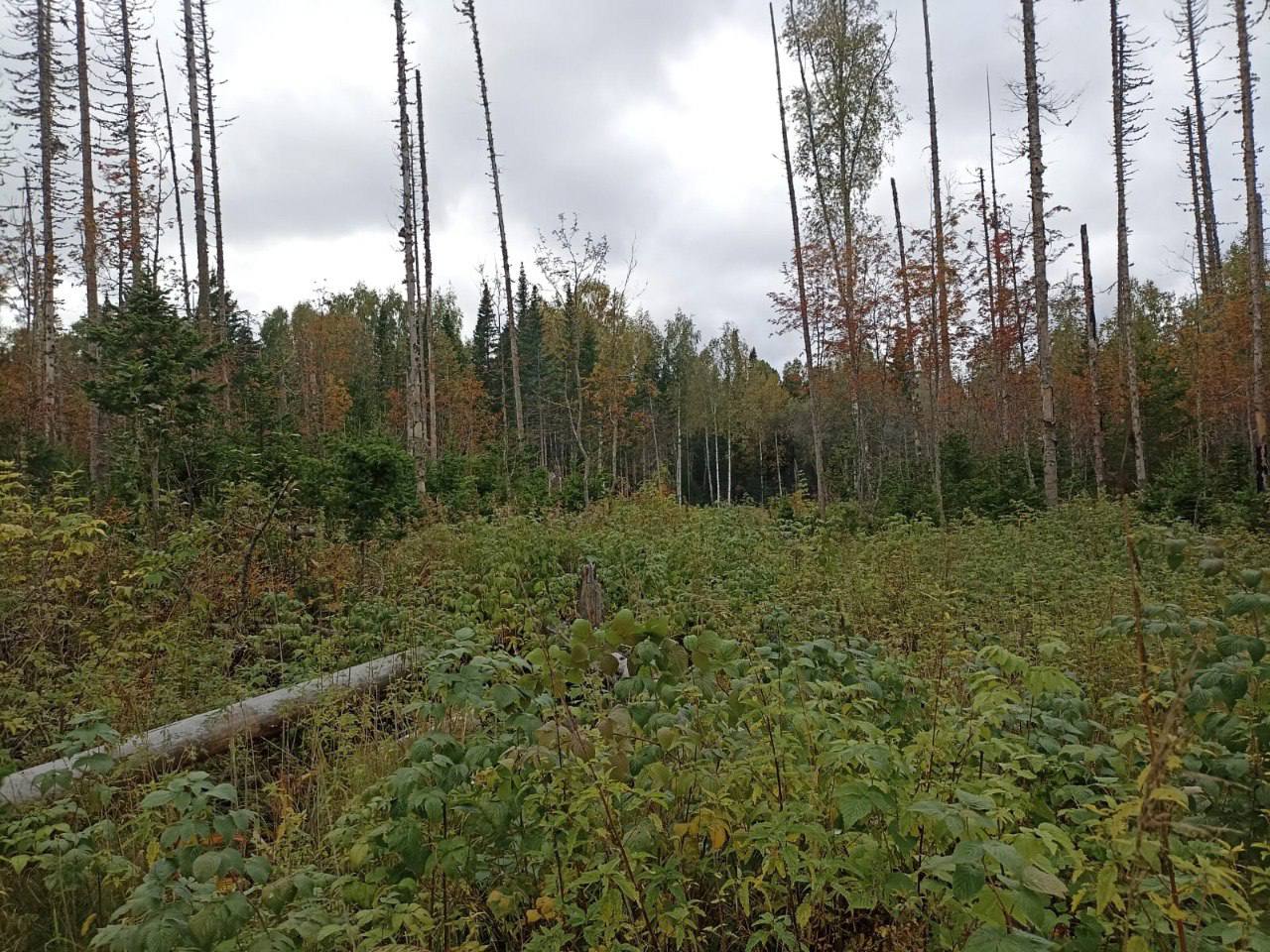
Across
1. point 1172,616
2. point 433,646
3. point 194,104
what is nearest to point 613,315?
point 194,104

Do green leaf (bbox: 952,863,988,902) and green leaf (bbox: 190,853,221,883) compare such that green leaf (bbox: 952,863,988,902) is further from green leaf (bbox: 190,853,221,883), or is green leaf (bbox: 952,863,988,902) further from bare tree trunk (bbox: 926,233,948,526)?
bare tree trunk (bbox: 926,233,948,526)

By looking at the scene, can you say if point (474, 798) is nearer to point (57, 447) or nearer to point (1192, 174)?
point (57, 447)

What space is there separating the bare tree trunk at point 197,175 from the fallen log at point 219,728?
14541 mm

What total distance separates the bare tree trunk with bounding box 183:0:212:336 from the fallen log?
14541mm

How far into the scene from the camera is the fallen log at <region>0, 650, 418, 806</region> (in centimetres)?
330

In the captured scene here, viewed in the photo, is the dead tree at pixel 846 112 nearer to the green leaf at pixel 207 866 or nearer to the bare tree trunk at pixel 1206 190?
the bare tree trunk at pixel 1206 190

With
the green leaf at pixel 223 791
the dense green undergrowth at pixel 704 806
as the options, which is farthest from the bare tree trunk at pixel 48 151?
the green leaf at pixel 223 791

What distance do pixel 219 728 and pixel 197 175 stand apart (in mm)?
17609

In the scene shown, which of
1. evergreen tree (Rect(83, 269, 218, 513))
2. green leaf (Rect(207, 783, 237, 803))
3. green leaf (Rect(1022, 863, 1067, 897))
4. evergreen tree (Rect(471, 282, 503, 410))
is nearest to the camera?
green leaf (Rect(1022, 863, 1067, 897))

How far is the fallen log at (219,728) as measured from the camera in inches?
130

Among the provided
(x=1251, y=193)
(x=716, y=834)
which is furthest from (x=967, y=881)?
(x=1251, y=193)

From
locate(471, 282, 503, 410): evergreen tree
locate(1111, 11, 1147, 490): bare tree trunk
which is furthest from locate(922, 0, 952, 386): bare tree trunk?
locate(471, 282, 503, 410): evergreen tree

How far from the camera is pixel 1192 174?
2358 centimetres

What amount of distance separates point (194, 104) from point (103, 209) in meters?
3.51
